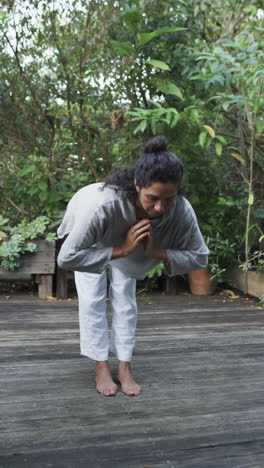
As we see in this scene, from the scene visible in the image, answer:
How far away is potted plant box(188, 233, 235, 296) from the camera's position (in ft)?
13.3

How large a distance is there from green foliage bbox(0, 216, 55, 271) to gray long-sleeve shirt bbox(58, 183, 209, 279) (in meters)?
1.89

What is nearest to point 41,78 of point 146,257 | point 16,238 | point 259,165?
point 16,238

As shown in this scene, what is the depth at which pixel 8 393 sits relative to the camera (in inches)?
76.9

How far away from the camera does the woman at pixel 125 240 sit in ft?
5.16

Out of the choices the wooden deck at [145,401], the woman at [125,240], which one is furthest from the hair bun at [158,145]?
the wooden deck at [145,401]

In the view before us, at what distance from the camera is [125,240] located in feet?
5.64

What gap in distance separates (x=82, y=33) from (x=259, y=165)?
1.90 meters

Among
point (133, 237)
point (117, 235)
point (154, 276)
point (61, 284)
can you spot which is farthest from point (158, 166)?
point (154, 276)

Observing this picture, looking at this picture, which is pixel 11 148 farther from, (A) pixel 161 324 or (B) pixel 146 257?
(B) pixel 146 257

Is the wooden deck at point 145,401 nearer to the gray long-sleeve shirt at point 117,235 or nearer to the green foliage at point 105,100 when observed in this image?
the gray long-sleeve shirt at point 117,235

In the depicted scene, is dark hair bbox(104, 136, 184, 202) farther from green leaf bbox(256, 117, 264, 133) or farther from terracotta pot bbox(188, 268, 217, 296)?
terracotta pot bbox(188, 268, 217, 296)

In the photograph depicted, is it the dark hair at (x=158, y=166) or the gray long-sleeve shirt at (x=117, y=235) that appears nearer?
the dark hair at (x=158, y=166)

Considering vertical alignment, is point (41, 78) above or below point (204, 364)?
above

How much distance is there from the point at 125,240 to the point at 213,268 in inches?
96.1
